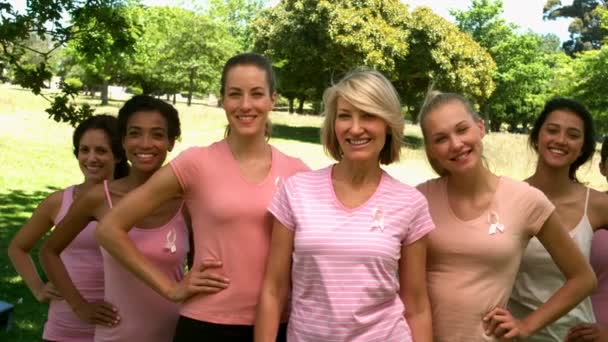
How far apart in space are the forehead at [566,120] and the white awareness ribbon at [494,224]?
3.21 ft

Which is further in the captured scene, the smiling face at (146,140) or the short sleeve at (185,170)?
the smiling face at (146,140)

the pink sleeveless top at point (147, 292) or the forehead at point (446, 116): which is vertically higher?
the forehead at point (446, 116)

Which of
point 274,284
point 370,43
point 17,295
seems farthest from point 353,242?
point 370,43

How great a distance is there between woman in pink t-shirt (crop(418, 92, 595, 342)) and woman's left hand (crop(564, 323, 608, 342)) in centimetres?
39

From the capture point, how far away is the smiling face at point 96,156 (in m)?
3.60

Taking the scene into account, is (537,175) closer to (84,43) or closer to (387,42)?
(84,43)

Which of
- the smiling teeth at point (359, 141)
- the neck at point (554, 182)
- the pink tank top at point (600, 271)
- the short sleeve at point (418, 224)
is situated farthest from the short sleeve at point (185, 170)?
the pink tank top at point (600, 271)

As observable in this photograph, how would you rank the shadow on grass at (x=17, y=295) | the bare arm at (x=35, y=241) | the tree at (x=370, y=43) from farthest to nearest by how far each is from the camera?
the tree at (x=370, y=43) → the shadow on grass at (x=17, y=295) → the bare arm at (x=35, y=241)

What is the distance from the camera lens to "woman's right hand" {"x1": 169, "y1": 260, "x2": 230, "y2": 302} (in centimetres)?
271

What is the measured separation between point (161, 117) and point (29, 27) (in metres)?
3.02

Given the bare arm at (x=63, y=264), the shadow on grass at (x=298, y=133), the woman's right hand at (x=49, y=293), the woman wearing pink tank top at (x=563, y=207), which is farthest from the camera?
the shadow on grass at (x=298, y=133)

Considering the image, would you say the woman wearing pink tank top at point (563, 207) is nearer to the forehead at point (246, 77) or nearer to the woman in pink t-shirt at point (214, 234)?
the woman in pink t-shirt at point (214, 234)

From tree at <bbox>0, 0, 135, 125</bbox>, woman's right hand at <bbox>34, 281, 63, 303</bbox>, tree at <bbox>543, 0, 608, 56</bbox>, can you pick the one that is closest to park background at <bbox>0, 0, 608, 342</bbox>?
tree at <bbox>0, 0, 135, 125</bbox>

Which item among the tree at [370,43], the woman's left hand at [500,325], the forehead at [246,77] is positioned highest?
the tree at [370,43]
